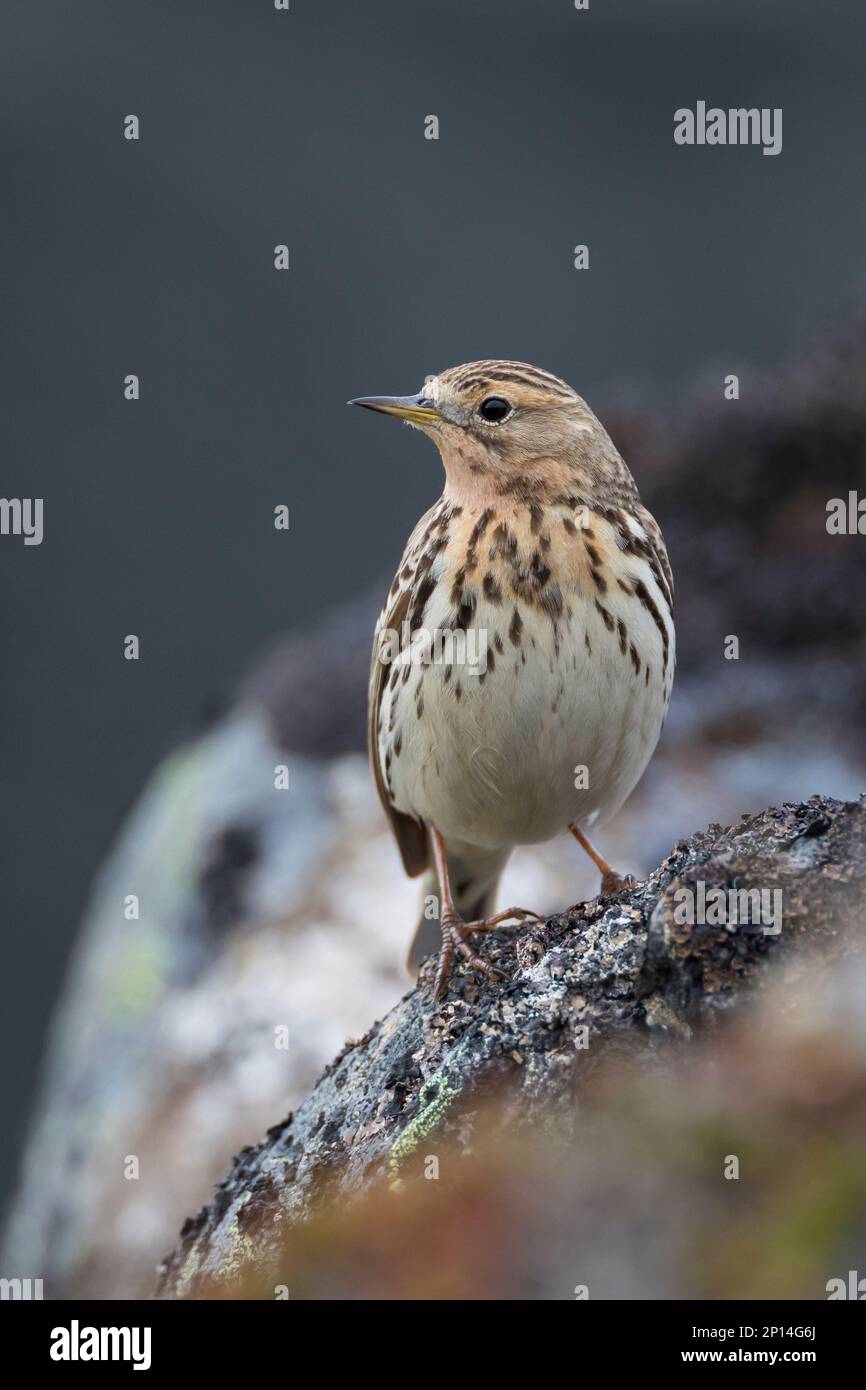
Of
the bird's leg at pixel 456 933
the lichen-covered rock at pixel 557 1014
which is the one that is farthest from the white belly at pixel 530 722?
the lichen-covered rock at pixel 557 1014

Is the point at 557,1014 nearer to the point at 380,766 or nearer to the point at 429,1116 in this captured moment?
the point at 429,1116

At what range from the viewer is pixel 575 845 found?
5512mm

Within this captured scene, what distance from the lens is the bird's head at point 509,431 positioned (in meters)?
3.71

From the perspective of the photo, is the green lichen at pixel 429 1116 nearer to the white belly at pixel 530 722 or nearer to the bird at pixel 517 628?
the bird at pixel 517 628

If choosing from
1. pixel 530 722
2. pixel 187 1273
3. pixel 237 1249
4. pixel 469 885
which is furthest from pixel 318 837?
pixel 237 1249

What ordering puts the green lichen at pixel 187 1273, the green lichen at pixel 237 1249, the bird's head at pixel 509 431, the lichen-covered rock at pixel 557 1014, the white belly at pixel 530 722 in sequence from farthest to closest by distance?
1. the bird's head at pixel 509 431
2. the white belly at pixel 530 722
3. the green lichen at pixel 187 1273
4. the green lichen at pixel 237 1249
5. the lichen-covered rock at pixel 557 1014

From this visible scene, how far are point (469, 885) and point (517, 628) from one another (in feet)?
4.34

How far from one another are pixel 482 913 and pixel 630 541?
1.47 meters

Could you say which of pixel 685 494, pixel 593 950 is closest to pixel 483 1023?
pixel 593 950

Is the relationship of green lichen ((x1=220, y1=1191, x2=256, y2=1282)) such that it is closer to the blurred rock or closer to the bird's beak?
the blurred rock

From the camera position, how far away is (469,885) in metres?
4.53

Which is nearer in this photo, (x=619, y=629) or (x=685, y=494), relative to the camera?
(x=619, y=629)

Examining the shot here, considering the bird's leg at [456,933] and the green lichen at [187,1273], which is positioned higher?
the bird's leg at [456,933]
